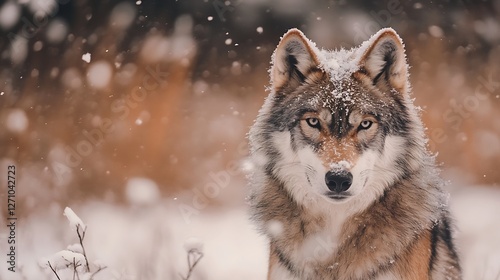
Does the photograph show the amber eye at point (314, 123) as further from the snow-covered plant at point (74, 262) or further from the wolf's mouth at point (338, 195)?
the snow-covered plant at point (74, 262)

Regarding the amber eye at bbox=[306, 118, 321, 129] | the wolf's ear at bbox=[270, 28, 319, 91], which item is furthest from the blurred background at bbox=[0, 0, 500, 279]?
the amber eye at bbox=[306, 118, 321, 129]

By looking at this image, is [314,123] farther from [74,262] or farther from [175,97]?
[175,97]

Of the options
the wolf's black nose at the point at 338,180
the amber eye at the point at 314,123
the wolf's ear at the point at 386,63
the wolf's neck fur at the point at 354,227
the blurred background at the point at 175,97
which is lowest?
the wolf's neck fur at the point at 354,227

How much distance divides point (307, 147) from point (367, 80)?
2.12 ft

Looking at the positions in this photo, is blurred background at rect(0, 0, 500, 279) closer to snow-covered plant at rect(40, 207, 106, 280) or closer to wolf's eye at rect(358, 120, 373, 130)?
snow-covered plant at rect(40, 207, 106, 280)

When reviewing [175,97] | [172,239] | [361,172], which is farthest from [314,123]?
[175,97]

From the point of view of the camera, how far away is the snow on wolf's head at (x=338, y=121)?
3.80 meters

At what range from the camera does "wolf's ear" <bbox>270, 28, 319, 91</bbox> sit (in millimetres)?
4051

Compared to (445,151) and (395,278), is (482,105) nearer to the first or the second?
(445,151)

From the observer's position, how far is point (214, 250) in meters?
6.93

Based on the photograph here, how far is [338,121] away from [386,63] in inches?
22.8

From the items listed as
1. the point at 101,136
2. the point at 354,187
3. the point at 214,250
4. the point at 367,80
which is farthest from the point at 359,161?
the point at 101,136

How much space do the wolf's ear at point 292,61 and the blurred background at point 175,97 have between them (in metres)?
2.94

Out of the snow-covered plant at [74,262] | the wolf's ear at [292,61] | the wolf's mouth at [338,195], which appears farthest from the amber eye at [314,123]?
the snow-covered plant at [74,262]
